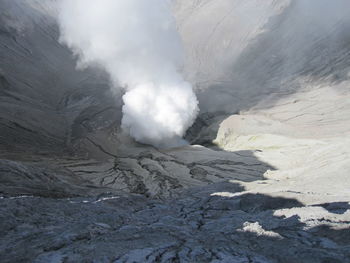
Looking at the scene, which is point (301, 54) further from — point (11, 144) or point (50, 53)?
point (11, 144)

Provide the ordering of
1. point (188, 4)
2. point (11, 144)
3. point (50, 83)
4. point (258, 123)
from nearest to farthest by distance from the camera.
Result: point (11, 144), point (258, 123), point (50, 83), point (188, 4)

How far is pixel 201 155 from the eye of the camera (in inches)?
933

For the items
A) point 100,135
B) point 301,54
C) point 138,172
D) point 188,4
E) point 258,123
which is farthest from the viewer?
point 188,4

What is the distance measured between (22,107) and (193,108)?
17.2m

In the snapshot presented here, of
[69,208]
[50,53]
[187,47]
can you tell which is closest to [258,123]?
[69,208]

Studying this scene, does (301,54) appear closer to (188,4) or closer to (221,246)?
(188,4)

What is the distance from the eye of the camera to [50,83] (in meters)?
44.2

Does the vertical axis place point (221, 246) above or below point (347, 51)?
below

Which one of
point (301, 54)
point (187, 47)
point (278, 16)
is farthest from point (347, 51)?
point (187, 47)

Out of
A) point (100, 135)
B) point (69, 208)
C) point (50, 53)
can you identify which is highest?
point (50, 53)

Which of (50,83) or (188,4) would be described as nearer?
(50,83)

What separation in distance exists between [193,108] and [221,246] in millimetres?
31172

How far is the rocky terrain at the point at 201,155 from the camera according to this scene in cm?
721

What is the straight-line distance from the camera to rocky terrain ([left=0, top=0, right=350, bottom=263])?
7211mm
